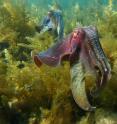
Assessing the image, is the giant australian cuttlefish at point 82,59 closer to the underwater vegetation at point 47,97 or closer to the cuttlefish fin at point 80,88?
the cuttlefish fin at point 80,88

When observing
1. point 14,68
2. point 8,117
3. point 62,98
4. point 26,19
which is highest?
point 26,19

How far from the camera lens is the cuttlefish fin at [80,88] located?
3117mm

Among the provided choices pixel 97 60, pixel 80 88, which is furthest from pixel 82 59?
pixel 80 88

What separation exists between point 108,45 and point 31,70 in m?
1.39

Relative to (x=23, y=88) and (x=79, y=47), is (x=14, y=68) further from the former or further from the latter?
(x=79, y=47)

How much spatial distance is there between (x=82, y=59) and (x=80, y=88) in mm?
323

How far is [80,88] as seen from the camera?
3.12 metres

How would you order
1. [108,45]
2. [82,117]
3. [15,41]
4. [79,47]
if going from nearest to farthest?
1. [79,47]
2. [82,117]
3. [108,45]
4. [15,41]

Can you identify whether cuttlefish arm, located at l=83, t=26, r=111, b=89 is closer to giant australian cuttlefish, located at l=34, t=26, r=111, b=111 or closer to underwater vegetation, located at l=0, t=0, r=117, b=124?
giant australian cuttlefish, located at l=34, t=26, r=111, b=111

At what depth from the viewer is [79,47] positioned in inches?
130

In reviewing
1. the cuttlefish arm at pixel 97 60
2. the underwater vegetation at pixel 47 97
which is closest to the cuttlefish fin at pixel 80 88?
the cuttlefish arm at pixel 97 60

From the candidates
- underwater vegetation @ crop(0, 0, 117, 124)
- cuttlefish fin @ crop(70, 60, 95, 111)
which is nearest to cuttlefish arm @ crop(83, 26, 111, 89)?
cuttlefish fin @ crop(70, 60, 95, 111)

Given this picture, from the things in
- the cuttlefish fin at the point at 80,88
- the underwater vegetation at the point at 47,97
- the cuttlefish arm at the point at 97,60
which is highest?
the cuttlefish arm at the point at 97,60

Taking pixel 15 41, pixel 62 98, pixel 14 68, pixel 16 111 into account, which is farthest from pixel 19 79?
pixel 15 41
